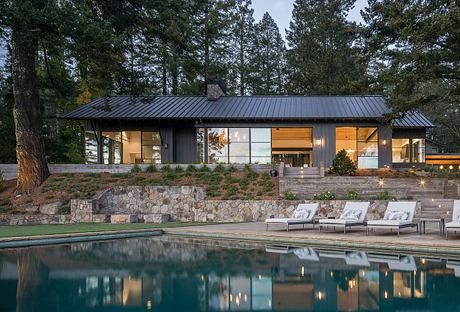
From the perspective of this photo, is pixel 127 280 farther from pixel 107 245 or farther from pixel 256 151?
pixel 256 151

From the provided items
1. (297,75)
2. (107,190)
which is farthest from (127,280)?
(297,75)

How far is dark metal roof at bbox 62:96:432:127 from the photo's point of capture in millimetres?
23875

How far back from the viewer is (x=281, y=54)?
43.0 metres

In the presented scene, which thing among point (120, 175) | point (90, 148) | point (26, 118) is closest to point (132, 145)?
point (90, 148)

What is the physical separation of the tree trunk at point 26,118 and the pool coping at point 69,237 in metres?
7.54

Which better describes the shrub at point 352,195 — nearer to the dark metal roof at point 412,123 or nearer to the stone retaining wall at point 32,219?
the dark metal roof at point 412,123

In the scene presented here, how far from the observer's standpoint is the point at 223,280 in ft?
24.6

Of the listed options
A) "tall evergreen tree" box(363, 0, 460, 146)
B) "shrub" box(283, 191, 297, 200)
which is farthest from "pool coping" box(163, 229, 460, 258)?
"tall evergreen tree" box(363, 0, 460, 146)

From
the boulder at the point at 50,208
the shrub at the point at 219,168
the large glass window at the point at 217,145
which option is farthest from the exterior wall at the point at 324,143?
the boulder at the point at 50,208

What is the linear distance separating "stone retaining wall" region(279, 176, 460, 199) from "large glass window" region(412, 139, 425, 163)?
21.4ft

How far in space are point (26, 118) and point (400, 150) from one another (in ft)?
63.0

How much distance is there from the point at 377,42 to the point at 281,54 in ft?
83.3

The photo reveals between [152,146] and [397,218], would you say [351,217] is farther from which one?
[152,146]

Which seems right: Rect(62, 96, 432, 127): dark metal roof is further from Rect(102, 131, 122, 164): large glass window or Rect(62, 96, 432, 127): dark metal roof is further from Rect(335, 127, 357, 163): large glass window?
Rect(102, 131, 122, 164): large glass window
